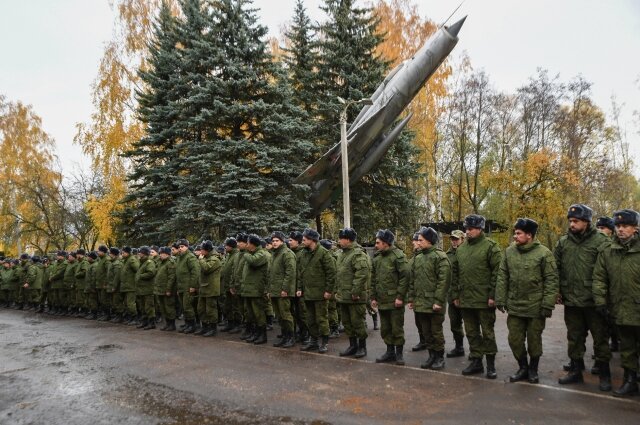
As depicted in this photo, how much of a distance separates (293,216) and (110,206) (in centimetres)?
991

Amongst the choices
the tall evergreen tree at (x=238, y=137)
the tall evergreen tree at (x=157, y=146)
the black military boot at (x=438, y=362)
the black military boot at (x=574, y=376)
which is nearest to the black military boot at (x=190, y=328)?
the black military boot at (x=438, y=362)

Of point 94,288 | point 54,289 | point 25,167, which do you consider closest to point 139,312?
point 94,288

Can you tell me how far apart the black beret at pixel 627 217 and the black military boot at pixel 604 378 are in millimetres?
1600

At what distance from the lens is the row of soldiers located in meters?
5.10

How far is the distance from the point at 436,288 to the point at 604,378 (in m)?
2.08

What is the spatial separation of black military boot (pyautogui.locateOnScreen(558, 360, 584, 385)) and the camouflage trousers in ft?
1.25

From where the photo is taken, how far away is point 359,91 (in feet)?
59.4

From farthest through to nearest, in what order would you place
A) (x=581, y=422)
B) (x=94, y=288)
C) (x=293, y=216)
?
(x=293, y=216)
(x=94, y=288)
(x=581, y=422)

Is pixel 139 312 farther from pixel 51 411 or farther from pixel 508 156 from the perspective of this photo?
pixel 508 156

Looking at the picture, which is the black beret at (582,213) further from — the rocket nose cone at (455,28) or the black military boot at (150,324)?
the rocket nose cone at (455,28)

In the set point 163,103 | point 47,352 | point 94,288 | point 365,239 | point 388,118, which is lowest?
point 47,352

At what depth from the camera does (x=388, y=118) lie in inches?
634

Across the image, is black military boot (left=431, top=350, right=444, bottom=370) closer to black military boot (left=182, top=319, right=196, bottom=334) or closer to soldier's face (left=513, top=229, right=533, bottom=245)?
soldier's face (left=513, top=229, right=533, bottom=245)

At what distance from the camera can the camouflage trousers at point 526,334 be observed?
17.5 ft
